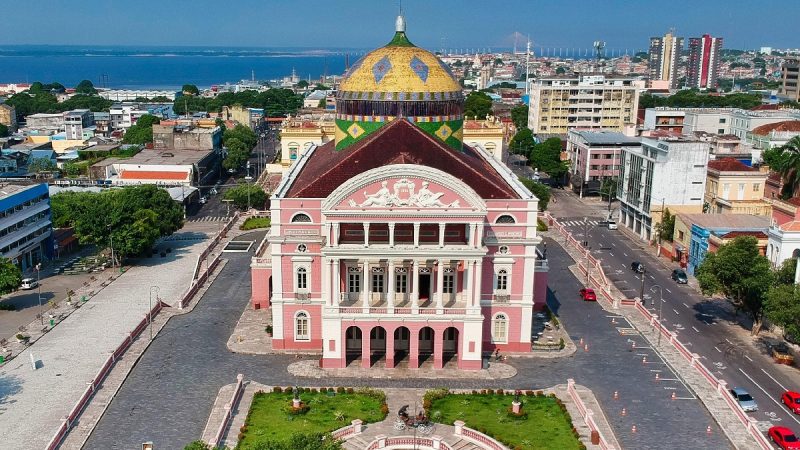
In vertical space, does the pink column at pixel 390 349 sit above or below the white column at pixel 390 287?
below

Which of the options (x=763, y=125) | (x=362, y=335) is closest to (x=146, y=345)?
(x=362, y=335)

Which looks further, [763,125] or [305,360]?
[763,125]

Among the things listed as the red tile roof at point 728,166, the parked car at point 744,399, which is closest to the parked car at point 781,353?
the parked car at point 744,399

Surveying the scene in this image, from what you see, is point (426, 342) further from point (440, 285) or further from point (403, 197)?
point (403, 197)

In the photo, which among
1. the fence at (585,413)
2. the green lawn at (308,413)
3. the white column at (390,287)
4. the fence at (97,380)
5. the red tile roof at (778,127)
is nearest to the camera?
the fence at (585,413)

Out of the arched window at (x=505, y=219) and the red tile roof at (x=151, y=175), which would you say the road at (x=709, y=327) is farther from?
the red tile roof at (x=151, y=175)

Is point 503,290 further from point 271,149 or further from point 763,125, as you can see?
point 271,149

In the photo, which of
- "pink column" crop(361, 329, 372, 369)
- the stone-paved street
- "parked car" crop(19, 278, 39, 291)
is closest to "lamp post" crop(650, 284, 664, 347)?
the stone-paved street

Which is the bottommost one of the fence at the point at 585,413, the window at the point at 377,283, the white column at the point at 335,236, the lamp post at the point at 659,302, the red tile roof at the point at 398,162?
the fence at the point at 585,413

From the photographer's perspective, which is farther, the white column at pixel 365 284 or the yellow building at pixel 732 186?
the yellow building at pixel 732 186
